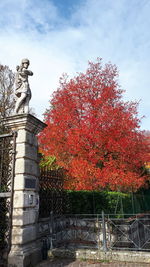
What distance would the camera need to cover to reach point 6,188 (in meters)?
6.62

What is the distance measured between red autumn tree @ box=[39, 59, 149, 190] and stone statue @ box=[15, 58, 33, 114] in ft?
18.0

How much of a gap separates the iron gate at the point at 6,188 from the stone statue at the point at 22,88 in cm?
107

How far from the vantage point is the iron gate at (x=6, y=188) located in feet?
20.2

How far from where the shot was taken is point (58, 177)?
29.6 ft

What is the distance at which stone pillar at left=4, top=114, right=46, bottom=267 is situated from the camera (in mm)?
6013

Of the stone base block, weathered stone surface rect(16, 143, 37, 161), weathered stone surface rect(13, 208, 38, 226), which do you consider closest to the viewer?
the stone base block

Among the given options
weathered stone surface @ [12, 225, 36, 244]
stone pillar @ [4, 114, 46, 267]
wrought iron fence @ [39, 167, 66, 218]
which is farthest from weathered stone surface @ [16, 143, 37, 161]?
weathered stone surface @ [12, 225, 36, 244]

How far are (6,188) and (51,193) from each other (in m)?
2.23

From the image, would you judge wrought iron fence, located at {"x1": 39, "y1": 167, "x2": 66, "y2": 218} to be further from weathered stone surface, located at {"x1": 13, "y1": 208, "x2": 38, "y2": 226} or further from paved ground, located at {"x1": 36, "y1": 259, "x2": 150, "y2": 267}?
paved ground, located at {"x1": 36, "y1": 259, "x2": 150, "y2": 267}

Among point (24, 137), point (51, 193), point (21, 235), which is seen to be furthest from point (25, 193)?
point (51, 193)

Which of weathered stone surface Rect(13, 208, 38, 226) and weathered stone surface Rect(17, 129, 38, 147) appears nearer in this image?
weathered stone surface Rect(13, 208, 38, 226)

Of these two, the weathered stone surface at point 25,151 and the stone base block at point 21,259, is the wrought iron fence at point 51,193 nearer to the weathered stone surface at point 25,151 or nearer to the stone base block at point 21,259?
the weathered stone surface at point 25,151

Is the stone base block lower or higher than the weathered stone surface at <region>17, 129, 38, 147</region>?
lower

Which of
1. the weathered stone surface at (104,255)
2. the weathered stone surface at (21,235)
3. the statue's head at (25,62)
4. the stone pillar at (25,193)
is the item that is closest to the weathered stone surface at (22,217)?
the stone pillar at (25,193)
